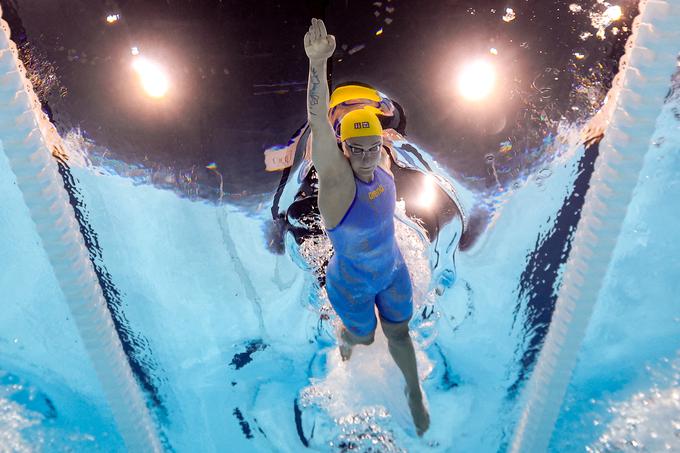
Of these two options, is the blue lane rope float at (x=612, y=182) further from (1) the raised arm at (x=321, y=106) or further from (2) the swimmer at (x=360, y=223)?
(1) the raised arm at (x=321, y=106)

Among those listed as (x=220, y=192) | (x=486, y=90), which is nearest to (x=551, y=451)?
(x=486, y=90)

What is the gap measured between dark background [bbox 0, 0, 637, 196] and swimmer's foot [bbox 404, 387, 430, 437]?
0.90 m

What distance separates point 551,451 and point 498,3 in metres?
1.85

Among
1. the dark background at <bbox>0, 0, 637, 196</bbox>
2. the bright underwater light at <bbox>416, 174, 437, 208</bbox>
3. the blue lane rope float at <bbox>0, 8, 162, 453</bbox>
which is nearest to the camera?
the blue lane rope float at <bbox>0, 8, 162, 453</bbox>

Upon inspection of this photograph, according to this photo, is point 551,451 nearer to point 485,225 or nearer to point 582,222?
point 485,225

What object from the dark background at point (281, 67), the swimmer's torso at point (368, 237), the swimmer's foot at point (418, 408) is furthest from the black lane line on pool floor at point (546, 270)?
the swimmer's torso at point (368, 237)

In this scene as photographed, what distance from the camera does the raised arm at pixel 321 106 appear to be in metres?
1.23

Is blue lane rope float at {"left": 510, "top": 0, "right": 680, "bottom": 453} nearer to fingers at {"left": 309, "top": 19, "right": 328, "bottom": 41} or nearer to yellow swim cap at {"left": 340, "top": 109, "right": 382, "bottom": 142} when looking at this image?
yellow swim cap at {"left": 340, "top": 109, "right": 382, "bottom": 142}

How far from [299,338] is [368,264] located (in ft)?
2.88

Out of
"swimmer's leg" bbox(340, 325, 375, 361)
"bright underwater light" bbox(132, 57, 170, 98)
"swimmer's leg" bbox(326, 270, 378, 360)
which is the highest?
"bright underwater light" bbox(132, 57, 170, 98)

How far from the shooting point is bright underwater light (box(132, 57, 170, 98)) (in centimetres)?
190

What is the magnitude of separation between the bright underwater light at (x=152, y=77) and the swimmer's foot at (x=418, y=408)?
140 cm

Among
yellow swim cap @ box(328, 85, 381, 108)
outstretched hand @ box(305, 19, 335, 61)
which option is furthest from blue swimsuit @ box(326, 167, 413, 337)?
outstretched hand @ box(305, 19, 335, 61)

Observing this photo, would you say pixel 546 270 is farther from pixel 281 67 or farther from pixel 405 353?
pixel 281 67
